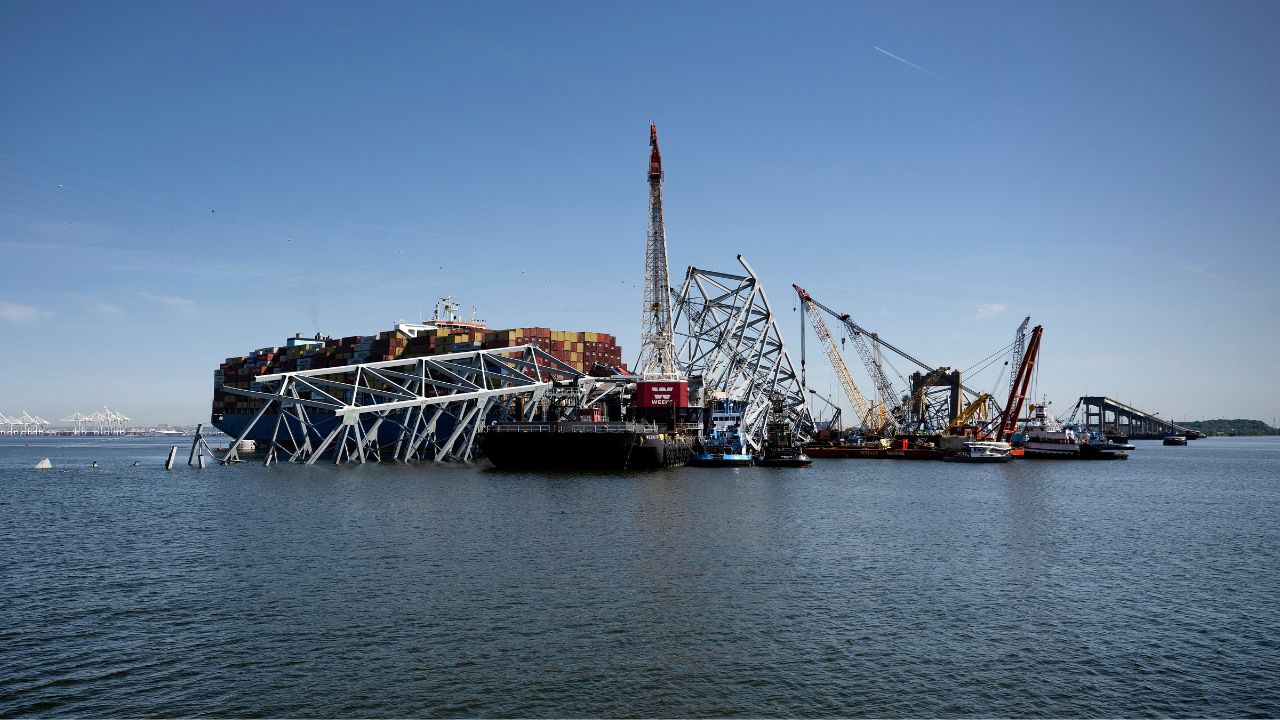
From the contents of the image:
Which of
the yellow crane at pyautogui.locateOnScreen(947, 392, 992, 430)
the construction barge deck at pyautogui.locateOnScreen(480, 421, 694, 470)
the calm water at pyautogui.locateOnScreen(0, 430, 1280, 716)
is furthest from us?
the yellow crane at pyautogui.locateOnScreen(947, 392, 992, 430)

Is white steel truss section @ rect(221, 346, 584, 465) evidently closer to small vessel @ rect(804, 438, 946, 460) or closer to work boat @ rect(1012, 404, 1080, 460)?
small vessel @ rect(804, 438, 946, 460)

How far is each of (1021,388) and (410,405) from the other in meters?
103

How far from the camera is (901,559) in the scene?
117 feet

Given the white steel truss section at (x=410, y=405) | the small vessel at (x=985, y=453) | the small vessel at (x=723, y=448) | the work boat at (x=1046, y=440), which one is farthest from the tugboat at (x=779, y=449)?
the work boat at (x=1046, y=440)

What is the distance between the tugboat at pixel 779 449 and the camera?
101938mm

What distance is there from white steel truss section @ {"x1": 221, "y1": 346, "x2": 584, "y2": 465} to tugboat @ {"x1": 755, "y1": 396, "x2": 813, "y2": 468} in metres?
28.0

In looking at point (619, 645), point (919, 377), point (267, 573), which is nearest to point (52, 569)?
point (267, 573)

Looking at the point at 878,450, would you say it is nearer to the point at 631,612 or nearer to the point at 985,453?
the point at 985,453

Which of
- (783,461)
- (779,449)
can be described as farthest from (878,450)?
(783,461)

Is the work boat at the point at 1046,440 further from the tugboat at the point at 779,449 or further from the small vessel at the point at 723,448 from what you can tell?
the small vessel at the point at 723,448

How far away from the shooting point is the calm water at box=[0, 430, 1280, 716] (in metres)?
19.2

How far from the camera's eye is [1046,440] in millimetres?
134625

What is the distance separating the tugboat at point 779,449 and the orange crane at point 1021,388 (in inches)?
1475

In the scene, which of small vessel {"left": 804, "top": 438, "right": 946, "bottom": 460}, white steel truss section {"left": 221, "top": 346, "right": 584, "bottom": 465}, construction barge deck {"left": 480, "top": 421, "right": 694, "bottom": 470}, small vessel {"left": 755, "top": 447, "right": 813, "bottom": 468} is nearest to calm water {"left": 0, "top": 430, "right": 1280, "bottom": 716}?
construction barge deck {"left": 480, "top": 421, "right": 694, "bottom": 470}
